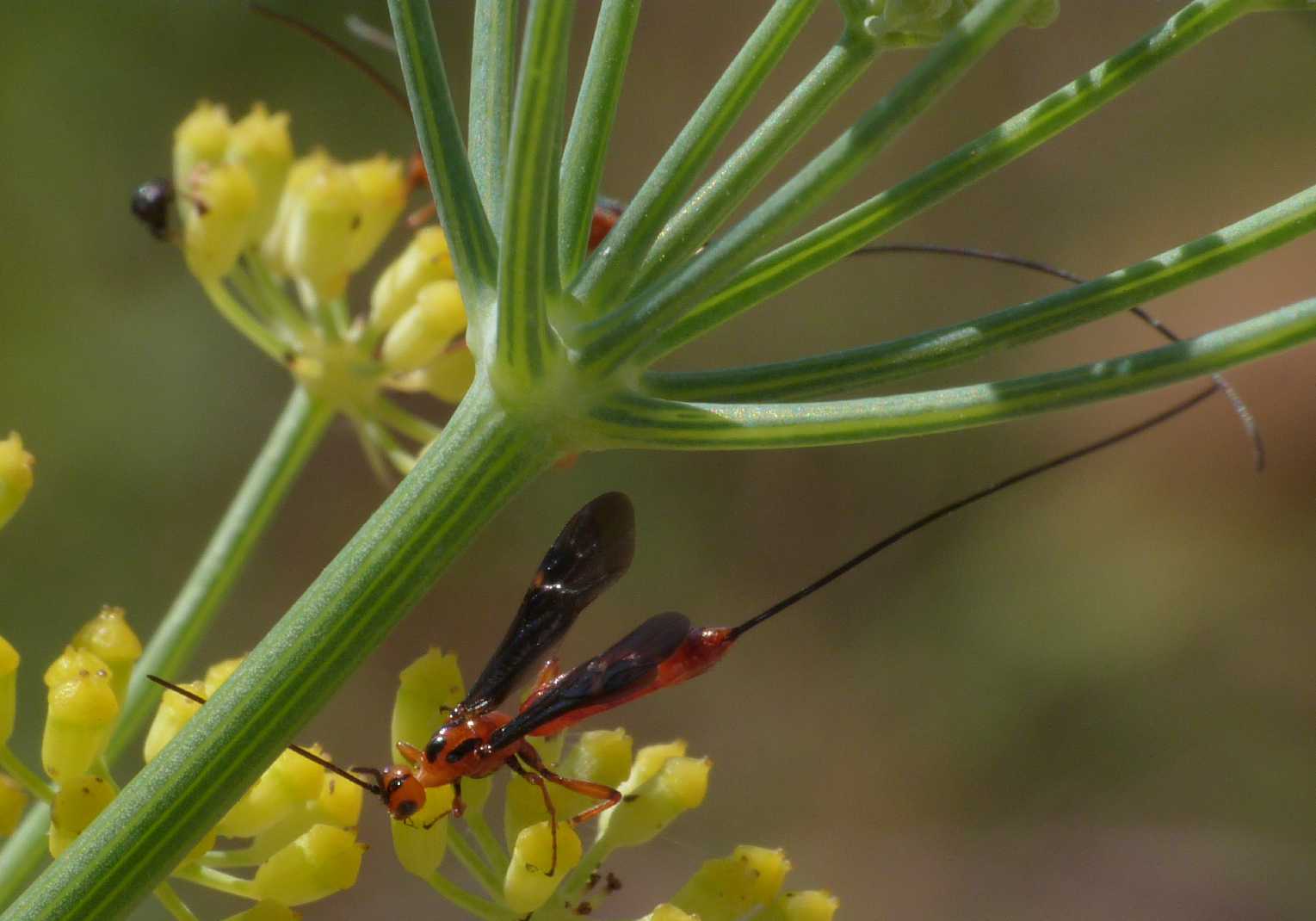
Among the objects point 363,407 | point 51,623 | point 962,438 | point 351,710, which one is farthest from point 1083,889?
point 363,407

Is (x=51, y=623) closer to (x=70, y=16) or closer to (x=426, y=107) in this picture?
(x=70, y=16)

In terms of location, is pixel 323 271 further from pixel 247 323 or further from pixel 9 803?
pixel 9 803

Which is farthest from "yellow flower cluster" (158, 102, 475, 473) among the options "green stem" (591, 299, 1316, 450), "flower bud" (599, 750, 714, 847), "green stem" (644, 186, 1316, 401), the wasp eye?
"green stem" (644, 186, 1316, 401)

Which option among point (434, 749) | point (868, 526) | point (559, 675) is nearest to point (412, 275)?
point (559, 675)

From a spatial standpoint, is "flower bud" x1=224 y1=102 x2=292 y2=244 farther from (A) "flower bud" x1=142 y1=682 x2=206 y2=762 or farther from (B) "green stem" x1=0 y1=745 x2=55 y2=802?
(B) "green stem" x1=0 y1=745 x2=55 y2=802

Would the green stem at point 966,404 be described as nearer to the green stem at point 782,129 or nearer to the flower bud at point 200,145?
the green stem at point 782,129
